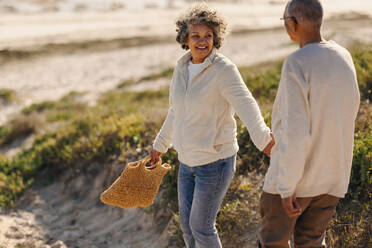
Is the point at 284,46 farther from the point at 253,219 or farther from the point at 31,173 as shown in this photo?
the point at 253,219

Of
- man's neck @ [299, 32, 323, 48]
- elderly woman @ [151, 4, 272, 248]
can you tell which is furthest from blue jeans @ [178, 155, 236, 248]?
man's neck @ [299, 32, 323, 48]

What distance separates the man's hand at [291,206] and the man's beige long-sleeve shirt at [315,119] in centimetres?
4

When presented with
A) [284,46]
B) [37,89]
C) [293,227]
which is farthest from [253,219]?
[284,46]

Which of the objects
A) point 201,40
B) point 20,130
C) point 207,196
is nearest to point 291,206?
point 207,196

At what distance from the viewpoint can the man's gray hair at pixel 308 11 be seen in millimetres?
2240

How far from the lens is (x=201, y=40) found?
303 centimetres

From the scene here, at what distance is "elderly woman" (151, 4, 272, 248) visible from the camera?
2922mm

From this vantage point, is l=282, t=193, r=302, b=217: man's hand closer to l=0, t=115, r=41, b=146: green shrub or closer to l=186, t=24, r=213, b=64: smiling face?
l=186, t=24, r=213, b=64: smiling face

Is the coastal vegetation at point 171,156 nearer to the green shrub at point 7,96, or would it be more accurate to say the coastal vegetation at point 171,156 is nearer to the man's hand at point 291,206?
the man's hand at point 291,206

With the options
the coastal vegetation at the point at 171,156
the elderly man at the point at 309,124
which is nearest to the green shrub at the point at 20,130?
the coastal vegetation at the point at 171,156

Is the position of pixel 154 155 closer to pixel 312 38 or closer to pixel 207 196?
pixel 207 196

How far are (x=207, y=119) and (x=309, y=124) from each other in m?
0.88

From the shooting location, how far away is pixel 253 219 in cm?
423

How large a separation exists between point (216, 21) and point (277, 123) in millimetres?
1020
